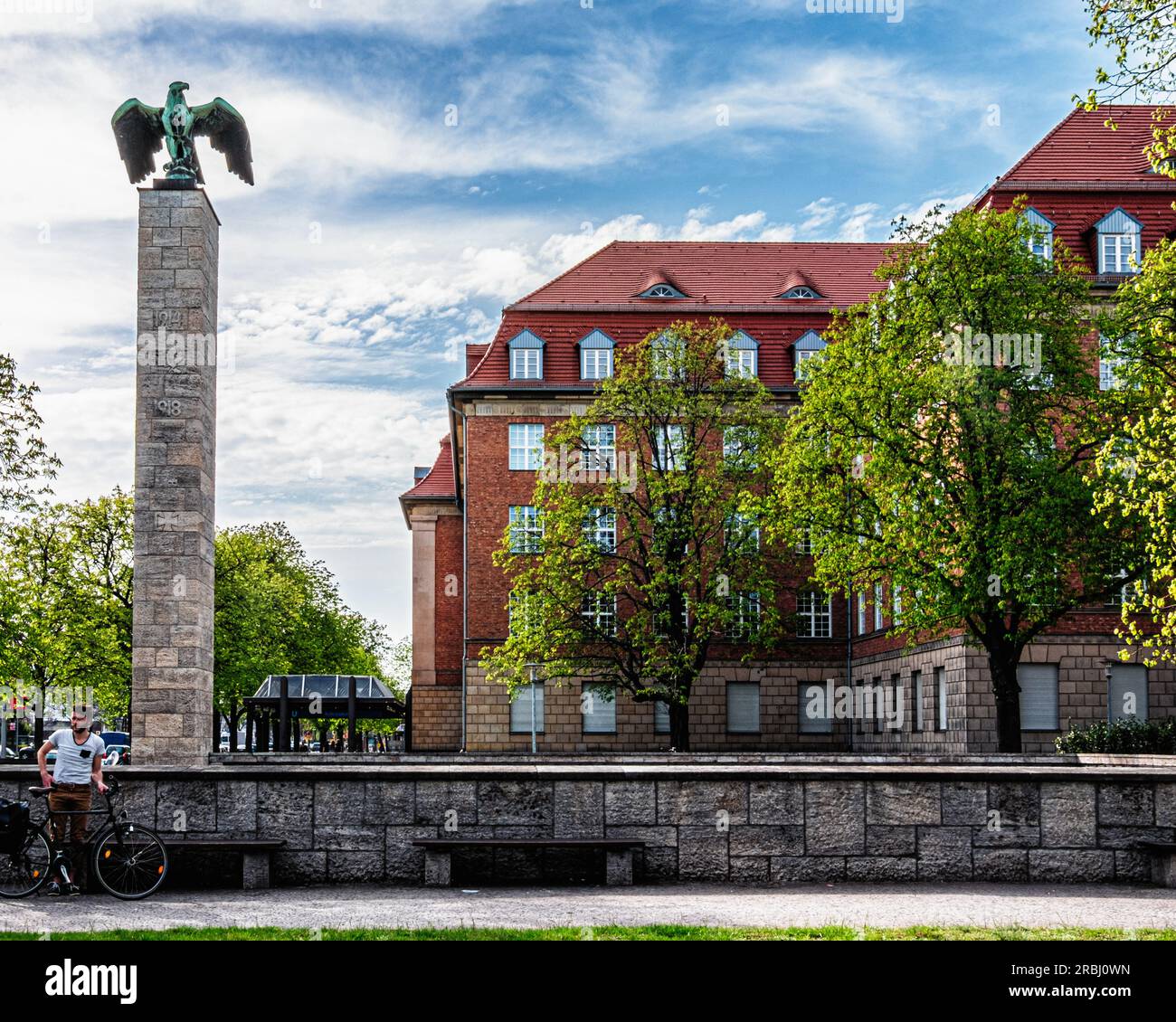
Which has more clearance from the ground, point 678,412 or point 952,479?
point 678,412

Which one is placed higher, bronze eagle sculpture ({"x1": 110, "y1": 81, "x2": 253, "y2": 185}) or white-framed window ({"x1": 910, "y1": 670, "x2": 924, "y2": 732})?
bronze eagle sculpture ({"x1": 110, "y1": 81, "x2": 253, "y2": 185})

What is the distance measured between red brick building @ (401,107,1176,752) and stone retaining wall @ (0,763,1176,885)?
2510 cm

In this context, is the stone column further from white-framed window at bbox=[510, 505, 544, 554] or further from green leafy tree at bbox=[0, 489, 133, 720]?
green leafy tree at bbox=[0, 489, 133, 720]

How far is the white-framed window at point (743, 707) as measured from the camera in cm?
5128

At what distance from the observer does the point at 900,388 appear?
33281 millimetres

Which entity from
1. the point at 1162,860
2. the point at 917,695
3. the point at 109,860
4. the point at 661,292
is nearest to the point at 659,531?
the point at 917,695

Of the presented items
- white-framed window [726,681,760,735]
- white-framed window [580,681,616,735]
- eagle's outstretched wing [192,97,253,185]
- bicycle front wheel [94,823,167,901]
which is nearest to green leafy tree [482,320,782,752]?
white-framed window [580,681,616,735]

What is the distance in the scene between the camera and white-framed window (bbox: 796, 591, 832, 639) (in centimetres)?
5259

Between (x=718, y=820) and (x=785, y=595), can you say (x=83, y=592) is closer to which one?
(x=785, y=595)

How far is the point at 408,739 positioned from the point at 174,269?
39041mm

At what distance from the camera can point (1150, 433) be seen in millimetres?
23531

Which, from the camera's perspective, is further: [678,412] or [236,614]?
[236,614]
